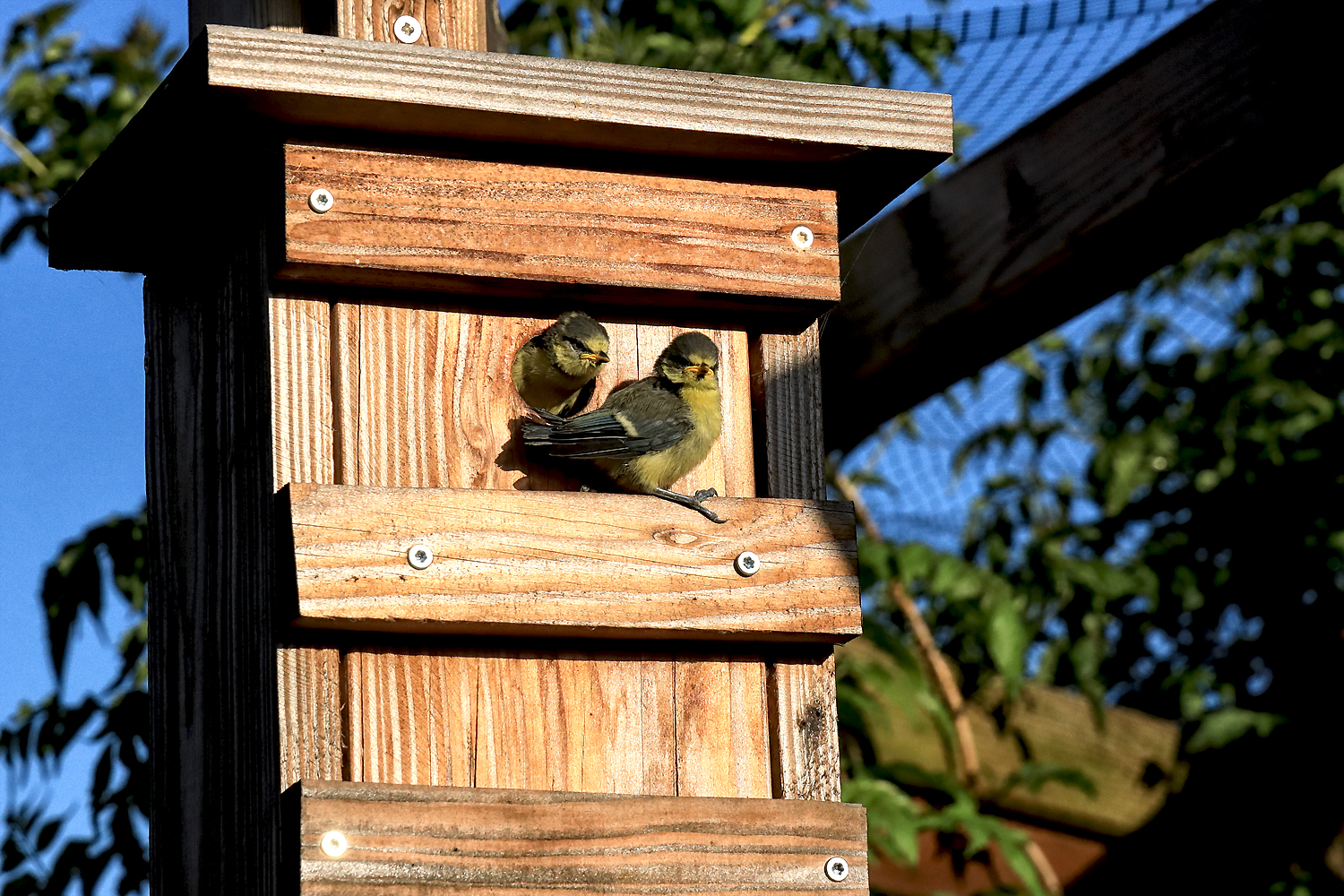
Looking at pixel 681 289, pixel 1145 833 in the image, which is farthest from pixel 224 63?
pixel 1145 833

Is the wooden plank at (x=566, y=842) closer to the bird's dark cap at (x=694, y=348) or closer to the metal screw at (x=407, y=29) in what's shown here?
the bird's dark cap at (x=694, y=348)

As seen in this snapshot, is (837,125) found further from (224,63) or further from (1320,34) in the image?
(224,63)

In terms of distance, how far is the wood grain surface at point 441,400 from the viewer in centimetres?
211

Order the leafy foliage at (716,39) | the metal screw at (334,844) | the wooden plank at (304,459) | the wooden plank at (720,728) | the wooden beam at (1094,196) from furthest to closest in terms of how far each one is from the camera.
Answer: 1. the leafy foliage at (716,39)
2. the wooden beam at (1094,196)
3. the wooden plank at (720,728)
4. the wooden plank at (304,459)
5. the metal screw at (334,844)

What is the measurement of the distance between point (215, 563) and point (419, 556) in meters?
0.40

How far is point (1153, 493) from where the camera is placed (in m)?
4.30

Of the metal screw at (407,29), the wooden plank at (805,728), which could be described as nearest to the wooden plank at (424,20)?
the metal screw at (407,29)

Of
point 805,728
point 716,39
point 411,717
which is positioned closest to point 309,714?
point 411,717

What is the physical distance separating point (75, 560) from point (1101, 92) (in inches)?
76.6

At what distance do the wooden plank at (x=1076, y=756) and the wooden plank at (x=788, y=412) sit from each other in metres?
1.75

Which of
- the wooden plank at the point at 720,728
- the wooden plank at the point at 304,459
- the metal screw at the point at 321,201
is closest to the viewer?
the wooden plank at the point at 304,459

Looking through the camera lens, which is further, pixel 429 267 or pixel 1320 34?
pixel 1320 34

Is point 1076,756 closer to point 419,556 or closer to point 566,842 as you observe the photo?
point 566,842

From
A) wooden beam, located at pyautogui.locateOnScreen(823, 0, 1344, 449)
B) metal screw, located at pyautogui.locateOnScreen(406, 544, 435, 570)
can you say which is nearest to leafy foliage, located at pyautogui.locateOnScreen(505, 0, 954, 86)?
wooden beam, located at pyautogui.locateOnScreen(823, 0, 1344, 449)
